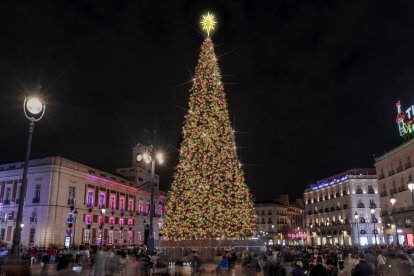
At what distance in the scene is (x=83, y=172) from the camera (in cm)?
5500

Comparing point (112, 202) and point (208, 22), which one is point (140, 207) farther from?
point (208, 22)

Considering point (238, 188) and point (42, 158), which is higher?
point (42, 158)

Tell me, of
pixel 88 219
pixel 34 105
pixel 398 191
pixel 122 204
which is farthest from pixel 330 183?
pixel 34 105

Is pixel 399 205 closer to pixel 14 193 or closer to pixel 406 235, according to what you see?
pixel 406 235

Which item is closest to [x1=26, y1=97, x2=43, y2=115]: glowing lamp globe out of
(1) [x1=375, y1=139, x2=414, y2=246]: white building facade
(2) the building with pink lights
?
(2) the building with pink lights

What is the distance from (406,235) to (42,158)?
49.1 m

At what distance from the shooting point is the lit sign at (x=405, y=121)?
49.6 m

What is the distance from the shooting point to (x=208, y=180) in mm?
26281

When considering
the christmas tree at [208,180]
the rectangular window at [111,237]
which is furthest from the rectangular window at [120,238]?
the christmas tree at [208,180]

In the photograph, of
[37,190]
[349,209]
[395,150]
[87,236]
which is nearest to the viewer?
[37,190]

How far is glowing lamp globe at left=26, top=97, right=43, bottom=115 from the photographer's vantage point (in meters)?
16.1

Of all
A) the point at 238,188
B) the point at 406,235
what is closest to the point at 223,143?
the point at 238,188

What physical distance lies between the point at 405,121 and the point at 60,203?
47.2m

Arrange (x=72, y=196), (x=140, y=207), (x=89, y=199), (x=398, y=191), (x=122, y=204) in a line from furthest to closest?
(x=140, y=207)
(x=122, y=204)
(x=89, y=199)
(x=398, y=191)
(x=72, y=196)
